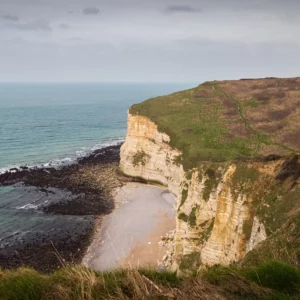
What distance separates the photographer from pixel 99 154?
8094cm

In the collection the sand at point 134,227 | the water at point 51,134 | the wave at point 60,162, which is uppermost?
the water at point 51,134

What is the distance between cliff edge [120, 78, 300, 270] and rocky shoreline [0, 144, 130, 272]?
298 inches

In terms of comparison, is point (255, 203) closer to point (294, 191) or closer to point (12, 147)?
point (294, 191)

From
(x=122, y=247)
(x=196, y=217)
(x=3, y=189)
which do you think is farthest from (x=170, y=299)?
(x=3, y=189)

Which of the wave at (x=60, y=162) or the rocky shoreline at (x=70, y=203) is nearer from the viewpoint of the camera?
the rocky shoreline at (x=70, y=203)

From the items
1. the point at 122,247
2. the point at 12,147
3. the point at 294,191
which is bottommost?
the point at 122,247

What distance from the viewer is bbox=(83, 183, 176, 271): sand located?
1458 inches

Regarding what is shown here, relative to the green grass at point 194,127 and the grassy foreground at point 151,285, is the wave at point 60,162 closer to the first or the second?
the green grass at point 194,127

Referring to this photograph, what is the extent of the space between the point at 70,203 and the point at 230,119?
35120 millimetres

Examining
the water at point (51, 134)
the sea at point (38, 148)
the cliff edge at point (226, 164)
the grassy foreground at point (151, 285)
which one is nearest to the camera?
the grassy foreground at point (151, 285)

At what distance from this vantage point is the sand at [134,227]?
37.0 metres

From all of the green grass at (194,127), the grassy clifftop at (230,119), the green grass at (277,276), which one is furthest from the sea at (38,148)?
the green grass at (277,276)

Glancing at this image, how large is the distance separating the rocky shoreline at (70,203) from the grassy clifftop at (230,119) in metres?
14.6

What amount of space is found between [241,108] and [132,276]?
228 feet
